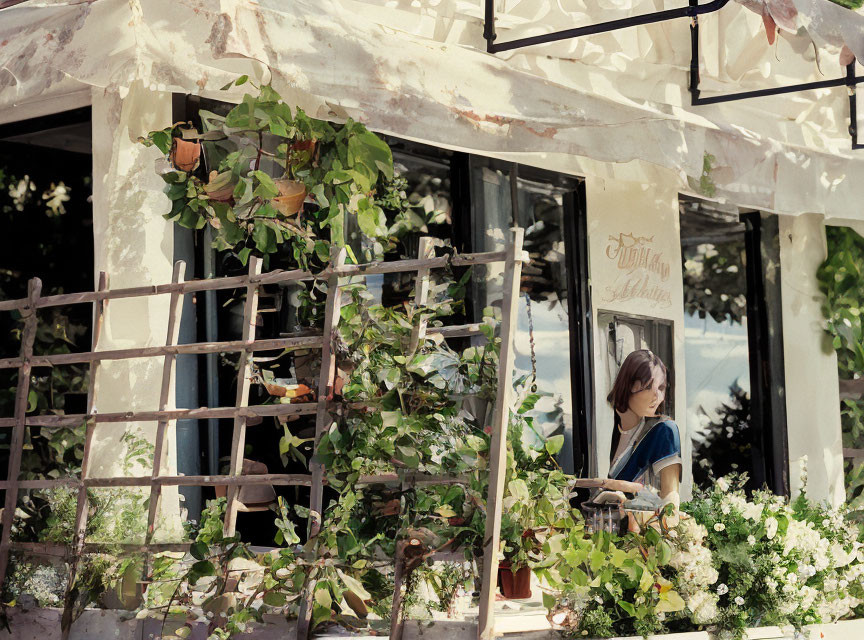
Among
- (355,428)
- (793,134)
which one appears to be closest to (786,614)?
(355,428)

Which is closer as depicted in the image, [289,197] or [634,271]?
[289,197]

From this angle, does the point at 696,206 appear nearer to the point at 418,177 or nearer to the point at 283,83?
the point at 418,177

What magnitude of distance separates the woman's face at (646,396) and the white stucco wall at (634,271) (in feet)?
2.36

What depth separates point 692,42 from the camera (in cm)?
738

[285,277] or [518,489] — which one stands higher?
[285,277]

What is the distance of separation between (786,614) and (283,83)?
3252 millimetres

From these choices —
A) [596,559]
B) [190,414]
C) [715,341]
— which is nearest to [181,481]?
[190,414]

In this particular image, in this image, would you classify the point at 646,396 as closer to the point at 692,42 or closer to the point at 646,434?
the point at 646,434

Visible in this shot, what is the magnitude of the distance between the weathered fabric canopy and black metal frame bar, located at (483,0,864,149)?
0.12 meters

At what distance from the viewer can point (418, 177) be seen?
625 cm

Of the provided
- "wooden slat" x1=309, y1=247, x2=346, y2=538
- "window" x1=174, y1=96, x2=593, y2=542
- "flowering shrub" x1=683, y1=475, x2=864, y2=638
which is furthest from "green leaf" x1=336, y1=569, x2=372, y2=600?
"flowering shrub" x1=683, y1=475, x2=864, y2=638

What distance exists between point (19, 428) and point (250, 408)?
1.22 m

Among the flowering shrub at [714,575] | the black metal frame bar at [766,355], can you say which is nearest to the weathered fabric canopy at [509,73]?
the black metal frame bar at [766,355]


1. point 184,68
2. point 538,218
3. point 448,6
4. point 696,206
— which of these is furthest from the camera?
point 696,206
